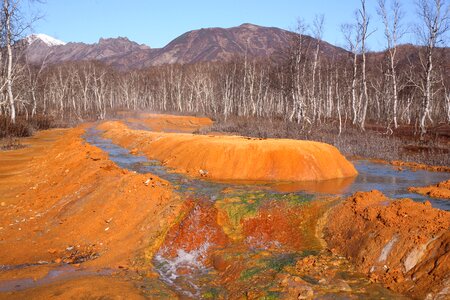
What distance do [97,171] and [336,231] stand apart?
7934 mm

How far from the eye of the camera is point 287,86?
139ft

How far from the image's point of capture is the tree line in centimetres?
3055

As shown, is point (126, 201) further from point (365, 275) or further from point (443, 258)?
point (443, 258)

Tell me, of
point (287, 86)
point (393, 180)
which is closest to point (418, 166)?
point (393, 180)

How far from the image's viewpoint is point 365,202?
25.5 ft

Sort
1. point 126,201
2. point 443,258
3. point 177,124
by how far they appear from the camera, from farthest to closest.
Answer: point 177,124
point 126,201
point 443,258

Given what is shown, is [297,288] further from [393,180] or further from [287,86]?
[287,86]

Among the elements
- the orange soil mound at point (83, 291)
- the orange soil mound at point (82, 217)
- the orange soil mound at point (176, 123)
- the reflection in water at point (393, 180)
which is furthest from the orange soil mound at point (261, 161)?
the orange soil mound at point (176, 123)

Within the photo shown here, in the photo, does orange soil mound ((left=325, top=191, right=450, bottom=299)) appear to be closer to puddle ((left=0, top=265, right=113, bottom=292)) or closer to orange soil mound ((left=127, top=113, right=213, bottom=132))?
puddle ((left=0, top=265, right=113, bottom=292))

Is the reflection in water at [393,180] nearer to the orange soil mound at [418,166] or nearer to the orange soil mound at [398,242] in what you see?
the orange soil mound at [418,166]

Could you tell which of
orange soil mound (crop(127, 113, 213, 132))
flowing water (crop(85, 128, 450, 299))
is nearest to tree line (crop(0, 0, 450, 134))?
orange soil mound (crop(127, 113, 213, 132))

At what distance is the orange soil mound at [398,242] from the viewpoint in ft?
17.1

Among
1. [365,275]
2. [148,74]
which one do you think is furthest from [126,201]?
[148,74]

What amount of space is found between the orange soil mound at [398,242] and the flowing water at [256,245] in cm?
31
